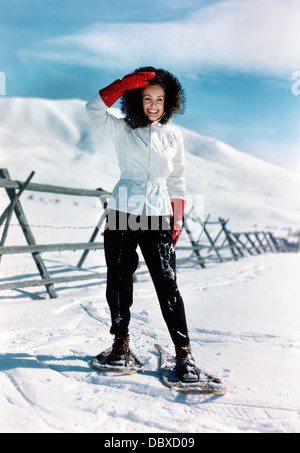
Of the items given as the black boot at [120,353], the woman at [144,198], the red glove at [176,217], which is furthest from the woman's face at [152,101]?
the black boot at [120,353]

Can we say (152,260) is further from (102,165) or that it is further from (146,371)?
(102,165)

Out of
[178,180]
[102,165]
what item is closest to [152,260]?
[178,180]

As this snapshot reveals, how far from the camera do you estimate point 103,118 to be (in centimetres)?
219

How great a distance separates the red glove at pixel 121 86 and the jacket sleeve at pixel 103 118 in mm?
39

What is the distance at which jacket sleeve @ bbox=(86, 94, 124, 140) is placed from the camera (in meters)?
2.12

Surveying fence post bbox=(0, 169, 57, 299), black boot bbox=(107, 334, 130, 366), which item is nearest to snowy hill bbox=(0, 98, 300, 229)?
fence post bbox=(0, 169, 57, 299)

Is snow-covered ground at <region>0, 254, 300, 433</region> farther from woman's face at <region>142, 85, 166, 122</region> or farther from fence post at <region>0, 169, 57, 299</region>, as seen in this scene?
woman's face at <region>142, 85, 166, 122</region>

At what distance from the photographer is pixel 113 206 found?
2.22 meters

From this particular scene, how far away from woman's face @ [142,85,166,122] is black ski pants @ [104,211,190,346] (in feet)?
2.16

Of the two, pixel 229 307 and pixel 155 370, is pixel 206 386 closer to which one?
pixel 155 370

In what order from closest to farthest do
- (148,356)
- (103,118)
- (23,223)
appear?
(103,118) < (148,356) < (23,223)

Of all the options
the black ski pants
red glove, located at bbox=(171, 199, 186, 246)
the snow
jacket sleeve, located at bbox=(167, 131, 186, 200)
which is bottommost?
the snow

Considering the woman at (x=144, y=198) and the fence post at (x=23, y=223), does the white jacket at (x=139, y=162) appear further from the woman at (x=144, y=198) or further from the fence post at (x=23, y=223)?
the fence post at (x=23, y=223)

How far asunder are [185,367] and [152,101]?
5.39ft
